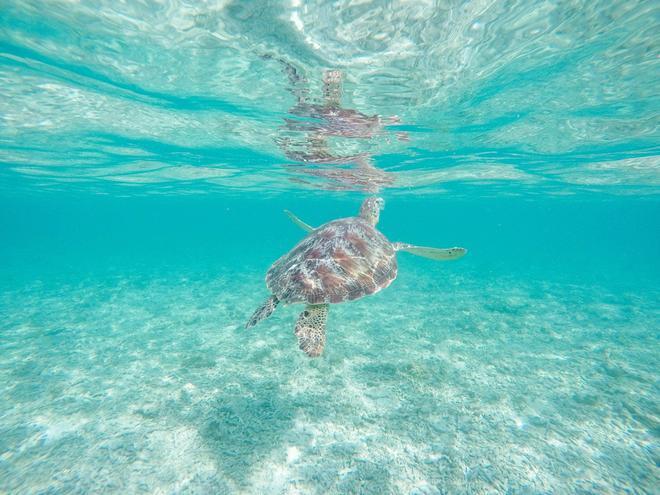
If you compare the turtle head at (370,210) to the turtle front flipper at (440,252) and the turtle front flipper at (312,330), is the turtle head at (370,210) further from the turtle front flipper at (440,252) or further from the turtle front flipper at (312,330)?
the turtle front flipper at (312,330)

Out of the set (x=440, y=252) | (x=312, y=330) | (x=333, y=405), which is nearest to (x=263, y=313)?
(x=312, y=330)

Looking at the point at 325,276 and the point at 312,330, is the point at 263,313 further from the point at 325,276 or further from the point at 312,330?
the point at 325,276

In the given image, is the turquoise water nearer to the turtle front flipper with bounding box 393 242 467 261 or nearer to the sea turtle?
the sea turtle

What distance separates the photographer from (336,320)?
13312 millimetres

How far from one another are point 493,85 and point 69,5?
37.5 ft

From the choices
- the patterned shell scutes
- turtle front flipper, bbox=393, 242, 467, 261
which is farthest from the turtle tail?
turtle front flipper, bbox=393, 242, 467, 261

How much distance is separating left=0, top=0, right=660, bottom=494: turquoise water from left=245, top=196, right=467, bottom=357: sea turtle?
2.57m

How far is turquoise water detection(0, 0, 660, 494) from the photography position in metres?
5.71

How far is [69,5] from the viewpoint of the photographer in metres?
6.62

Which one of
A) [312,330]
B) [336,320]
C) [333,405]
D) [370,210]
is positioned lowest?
[336,320]

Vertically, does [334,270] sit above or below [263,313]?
above

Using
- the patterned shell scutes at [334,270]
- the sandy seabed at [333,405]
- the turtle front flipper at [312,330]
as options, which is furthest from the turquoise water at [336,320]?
the patterned shell scutes at [334,270]

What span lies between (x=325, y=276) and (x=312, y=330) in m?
1.04

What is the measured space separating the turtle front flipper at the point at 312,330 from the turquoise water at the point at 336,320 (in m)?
2.39
